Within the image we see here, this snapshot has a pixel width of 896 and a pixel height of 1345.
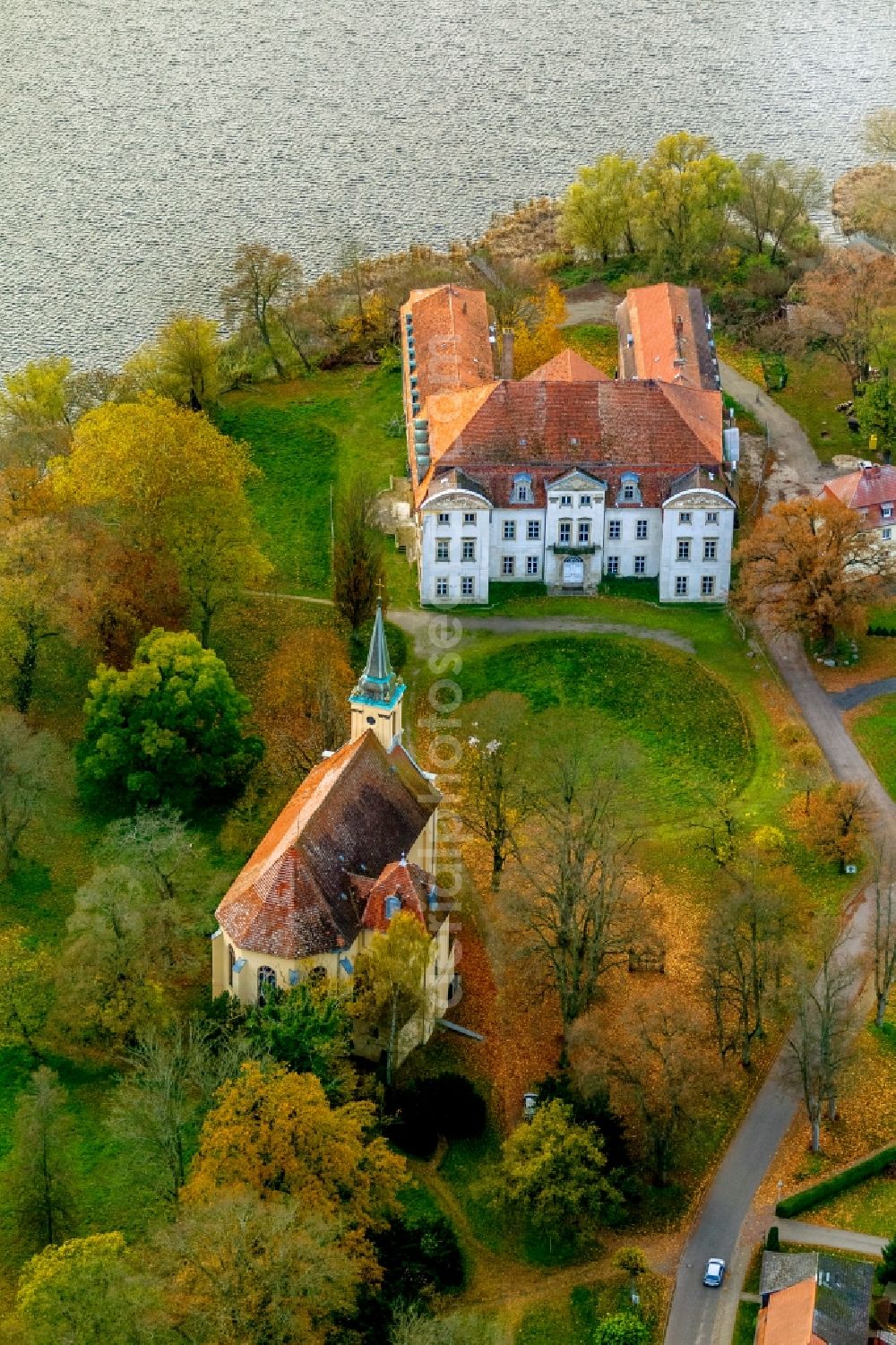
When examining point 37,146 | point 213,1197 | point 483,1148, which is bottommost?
point 483,1148

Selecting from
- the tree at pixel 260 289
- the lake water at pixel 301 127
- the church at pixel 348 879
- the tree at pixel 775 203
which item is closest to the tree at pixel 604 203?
the tree at pixel 775 203

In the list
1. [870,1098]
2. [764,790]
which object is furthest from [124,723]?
[870,1098]

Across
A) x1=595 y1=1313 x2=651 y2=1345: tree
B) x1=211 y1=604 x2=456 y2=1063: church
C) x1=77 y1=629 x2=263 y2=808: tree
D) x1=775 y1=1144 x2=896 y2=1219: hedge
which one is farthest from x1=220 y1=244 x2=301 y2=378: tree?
x1=595 y1=1313 x2=651 y2=1345: tree

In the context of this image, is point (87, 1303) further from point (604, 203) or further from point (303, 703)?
point (604, 203)

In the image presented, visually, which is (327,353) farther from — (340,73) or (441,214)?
(340,73)

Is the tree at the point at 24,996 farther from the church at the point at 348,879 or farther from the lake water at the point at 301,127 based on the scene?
the lake water at the point at 301,127

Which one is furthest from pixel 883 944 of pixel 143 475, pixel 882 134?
pixel 882 134
